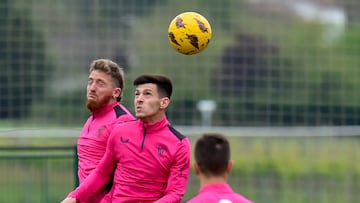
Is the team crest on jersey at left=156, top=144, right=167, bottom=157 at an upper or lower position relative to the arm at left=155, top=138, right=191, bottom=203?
upper

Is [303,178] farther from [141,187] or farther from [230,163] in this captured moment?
[230,163]

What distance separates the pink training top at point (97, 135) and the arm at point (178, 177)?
2.46 feet

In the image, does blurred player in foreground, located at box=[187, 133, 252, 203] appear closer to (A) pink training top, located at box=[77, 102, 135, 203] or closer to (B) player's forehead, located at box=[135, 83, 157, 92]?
(B) player's forehead, located at box=[135, 83, 157, 92]

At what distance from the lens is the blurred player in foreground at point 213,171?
6.27m

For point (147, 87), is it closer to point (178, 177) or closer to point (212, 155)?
point (178, 177)

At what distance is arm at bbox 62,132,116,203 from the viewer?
27.9ft

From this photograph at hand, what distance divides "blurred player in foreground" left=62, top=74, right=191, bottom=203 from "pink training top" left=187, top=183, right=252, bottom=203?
76.5 inches

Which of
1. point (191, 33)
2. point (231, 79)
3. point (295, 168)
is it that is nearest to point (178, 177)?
point (191, 33)

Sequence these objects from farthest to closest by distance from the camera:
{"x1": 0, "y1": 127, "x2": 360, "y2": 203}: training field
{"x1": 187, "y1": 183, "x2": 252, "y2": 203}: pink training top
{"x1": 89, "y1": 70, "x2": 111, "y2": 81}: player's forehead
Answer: {"x1": 0, "y1": 127, "x2": 360, "y2": 203}: training field, {"x1": 89, "y1": 70, "x2": 111, "y2": 81}: player's forehead, {"x1": 187, "y1": 183, "x2": 252, "y2": 203}: pink training top

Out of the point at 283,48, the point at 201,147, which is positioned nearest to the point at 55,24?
the point at 283,48

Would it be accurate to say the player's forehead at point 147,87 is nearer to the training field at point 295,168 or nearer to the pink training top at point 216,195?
the pink training top at point 216,195

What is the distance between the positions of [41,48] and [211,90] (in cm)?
257

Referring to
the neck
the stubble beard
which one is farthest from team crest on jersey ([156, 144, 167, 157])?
the neck

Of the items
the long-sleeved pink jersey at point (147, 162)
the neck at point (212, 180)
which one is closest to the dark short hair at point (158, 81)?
the long-sleeved pink jersey at point (147, 162)
